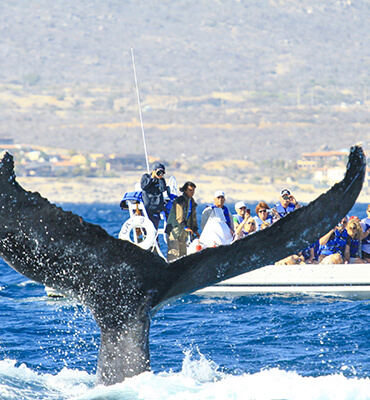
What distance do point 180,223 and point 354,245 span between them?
2.90 meters

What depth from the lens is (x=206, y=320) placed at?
32.0ft

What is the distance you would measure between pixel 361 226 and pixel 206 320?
3.15 m

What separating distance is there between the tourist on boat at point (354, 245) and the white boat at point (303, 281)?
15.2 inches

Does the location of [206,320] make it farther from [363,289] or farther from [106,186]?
[106,186]

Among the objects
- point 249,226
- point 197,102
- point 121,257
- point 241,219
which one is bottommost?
point 121,257

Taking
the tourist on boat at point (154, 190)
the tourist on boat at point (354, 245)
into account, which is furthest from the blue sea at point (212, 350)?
the tourist on boat at point (154, 190)

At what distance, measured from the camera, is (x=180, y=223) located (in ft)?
37.5

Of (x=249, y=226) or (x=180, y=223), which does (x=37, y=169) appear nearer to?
(x=180, y=223)

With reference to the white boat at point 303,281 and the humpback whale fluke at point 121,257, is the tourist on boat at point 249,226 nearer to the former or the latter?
the white boat at point 303,281

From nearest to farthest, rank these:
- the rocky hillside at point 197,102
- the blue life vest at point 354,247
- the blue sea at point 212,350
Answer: the blue sea at point 212,350
the blue life vest at point 354,247
the rocky hillside at point 197,102

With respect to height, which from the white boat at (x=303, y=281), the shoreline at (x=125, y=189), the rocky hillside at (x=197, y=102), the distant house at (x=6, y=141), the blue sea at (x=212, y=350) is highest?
the rocky hillside at (x=197, y=102)

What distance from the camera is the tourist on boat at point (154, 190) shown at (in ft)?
38.1

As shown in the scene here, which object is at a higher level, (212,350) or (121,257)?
(121,257)

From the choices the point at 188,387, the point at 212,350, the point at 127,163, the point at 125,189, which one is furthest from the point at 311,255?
the point at 127,163
